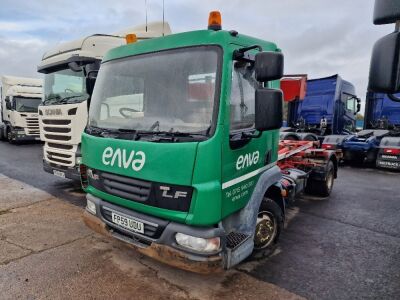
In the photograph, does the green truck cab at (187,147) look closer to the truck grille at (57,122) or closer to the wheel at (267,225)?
the wheel at (267,225)

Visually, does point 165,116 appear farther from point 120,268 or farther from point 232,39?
point 120,268

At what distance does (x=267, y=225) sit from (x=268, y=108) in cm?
163

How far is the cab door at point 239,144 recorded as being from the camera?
8.71 feet

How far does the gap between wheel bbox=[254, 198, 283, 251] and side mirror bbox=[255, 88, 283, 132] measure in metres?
1.20

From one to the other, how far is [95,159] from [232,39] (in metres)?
1.79

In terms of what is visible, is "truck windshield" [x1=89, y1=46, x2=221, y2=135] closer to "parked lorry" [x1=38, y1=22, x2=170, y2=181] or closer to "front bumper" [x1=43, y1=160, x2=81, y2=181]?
"parked lorry" [x1=38, y1=22, x2=170, y2=181]

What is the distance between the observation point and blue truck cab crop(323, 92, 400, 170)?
927cm

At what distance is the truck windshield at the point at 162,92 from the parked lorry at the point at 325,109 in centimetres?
922

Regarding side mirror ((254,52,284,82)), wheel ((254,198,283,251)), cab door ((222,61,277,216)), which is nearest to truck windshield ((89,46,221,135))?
cab door ((222,61,277,216))

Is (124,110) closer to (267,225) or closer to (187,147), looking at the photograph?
(187,147)

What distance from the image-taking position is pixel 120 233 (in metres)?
3.04

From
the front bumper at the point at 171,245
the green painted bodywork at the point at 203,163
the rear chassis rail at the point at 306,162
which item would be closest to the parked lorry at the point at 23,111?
the rear chassis rail at the point at 306,162

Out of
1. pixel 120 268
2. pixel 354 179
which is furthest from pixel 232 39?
pixel 354 179

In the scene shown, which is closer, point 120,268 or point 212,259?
point 212,259
